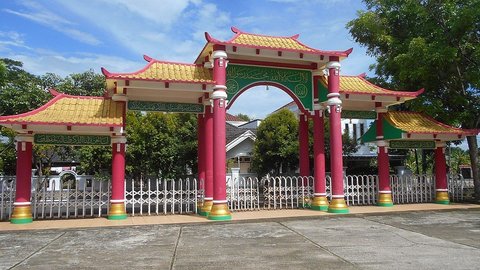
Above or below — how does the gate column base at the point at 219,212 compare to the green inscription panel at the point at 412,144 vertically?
below

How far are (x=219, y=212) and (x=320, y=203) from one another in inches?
148

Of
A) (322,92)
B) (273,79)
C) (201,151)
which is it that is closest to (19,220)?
(201,151)

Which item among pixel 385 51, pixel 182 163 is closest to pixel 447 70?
pixel 385 51

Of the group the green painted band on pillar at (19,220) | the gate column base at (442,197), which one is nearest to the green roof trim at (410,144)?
the gate column base at (442,197)

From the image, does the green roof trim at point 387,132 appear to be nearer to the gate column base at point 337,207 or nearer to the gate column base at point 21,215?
the gate column base at point 337,207

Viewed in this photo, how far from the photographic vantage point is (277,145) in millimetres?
20406

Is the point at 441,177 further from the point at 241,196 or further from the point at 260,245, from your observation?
the point at 260,245

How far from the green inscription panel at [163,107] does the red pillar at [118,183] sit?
1123mm

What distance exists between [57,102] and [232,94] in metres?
5.24

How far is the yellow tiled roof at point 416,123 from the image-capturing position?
45.1ft

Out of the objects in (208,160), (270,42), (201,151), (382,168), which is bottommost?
(382,168)

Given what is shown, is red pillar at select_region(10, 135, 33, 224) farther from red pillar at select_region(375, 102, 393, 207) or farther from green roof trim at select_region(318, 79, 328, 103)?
red pillar at select_region(375, 102, 393, 207)

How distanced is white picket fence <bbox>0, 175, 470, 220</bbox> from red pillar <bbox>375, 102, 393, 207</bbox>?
392mm

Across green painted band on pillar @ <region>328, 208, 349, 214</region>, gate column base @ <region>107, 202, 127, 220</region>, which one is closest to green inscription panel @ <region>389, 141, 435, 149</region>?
green painted band on pillar @ <region>328, 208, 349, 214</region>
